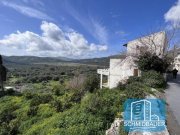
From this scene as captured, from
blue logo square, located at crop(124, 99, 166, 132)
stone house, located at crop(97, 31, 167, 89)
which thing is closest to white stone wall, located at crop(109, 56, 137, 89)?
stone house, located at crop(97, 31, 167, 89)

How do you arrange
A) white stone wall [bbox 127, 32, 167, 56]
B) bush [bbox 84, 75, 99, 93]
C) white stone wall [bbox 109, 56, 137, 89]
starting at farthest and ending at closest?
bush [bbox 84, 75, 99, 93] < white stone wall [bbox 109, 56, 137, 89] < white stone wall [bbox 127, 32, 167, 56]

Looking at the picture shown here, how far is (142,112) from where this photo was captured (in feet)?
29.3

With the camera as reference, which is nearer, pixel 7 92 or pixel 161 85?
pixel 161 85

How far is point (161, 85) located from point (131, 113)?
8.64m

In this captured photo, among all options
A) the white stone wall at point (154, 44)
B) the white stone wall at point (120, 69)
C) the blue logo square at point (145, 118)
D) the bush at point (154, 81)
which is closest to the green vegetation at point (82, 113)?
the bush at point (154, 81)

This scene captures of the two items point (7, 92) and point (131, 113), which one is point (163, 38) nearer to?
point (131, 113)

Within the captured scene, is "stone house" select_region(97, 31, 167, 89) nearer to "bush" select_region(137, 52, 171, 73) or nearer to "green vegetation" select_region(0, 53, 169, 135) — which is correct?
"bush" select_region(137, 52, 171, 73)

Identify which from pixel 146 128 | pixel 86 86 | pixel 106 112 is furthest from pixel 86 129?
pixel 86 86

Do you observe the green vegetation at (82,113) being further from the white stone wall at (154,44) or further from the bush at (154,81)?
the white stone wall at (154,44)

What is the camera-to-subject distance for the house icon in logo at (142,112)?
8508 millimetres

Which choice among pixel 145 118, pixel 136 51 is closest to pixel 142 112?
pixel 145 118

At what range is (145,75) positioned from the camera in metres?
19.2

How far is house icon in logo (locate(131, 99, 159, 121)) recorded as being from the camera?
8.51 metres

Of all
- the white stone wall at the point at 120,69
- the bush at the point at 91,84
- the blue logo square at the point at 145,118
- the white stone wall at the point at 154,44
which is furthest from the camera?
the bush at the point at 91,84
